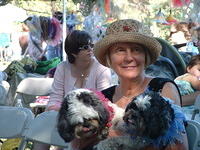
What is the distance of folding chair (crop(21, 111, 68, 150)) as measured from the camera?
9.85 ft

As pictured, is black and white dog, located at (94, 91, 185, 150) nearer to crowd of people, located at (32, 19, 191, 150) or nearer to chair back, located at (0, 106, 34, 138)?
crowd of people, located at (32, 19, 191, 150)

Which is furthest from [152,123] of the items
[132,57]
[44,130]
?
[44,130]

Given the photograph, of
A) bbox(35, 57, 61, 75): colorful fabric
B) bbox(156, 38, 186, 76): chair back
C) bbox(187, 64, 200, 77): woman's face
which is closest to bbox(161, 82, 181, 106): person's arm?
bbox(187, 64, 200, 77): woman's face

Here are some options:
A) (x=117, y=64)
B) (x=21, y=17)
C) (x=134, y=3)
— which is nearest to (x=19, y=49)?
(x=21, y=17)

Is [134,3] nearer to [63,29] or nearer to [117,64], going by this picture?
[63,29]

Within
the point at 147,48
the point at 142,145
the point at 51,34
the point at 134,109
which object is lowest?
the point at 51,34

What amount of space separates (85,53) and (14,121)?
101 cm

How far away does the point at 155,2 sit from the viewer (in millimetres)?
21344

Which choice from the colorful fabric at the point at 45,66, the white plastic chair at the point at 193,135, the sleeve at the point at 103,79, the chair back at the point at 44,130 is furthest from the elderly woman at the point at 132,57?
the colorful fabric at the point at 45,66

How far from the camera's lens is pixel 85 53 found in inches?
156

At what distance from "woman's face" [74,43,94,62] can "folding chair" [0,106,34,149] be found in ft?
2.84

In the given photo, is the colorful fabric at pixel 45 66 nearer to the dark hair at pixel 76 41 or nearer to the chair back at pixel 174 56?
the chair back at pixel 174 56

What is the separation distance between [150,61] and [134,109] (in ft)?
2.00

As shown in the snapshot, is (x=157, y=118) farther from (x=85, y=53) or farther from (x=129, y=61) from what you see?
(x=85, y=53)
